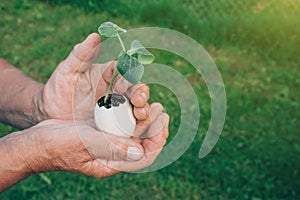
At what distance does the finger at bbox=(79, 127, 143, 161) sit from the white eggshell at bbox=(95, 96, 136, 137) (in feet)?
0.07

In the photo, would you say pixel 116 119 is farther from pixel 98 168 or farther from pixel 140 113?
pixel 98 168

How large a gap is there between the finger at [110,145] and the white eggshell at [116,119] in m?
0.02

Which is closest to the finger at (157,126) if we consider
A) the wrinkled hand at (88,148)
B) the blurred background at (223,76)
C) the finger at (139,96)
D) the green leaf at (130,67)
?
the wrinkled hand at (88,148)

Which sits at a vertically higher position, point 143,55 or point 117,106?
point 143,55

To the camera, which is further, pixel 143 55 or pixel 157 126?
pixel 157 126

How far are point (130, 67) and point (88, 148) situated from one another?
1.11ft

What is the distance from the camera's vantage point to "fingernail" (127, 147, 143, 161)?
1902 millimetres

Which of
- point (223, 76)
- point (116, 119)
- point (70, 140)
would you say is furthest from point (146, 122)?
point (223, 76)

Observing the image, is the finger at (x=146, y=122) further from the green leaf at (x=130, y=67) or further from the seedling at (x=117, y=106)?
the green leaf at (x=130, y=67)

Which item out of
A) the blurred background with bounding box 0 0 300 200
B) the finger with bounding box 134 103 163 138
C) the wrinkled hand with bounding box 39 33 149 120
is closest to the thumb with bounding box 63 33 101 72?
the wrinkled hand with bounding box 39 33 149 120

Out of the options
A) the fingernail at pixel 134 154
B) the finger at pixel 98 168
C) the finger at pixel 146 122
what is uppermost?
the finger at pixel 146 122

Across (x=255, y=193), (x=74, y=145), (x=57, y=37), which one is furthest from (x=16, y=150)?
(x=57, y=37)

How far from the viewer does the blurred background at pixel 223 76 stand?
286cm

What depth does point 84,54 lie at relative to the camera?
2.06 metres
